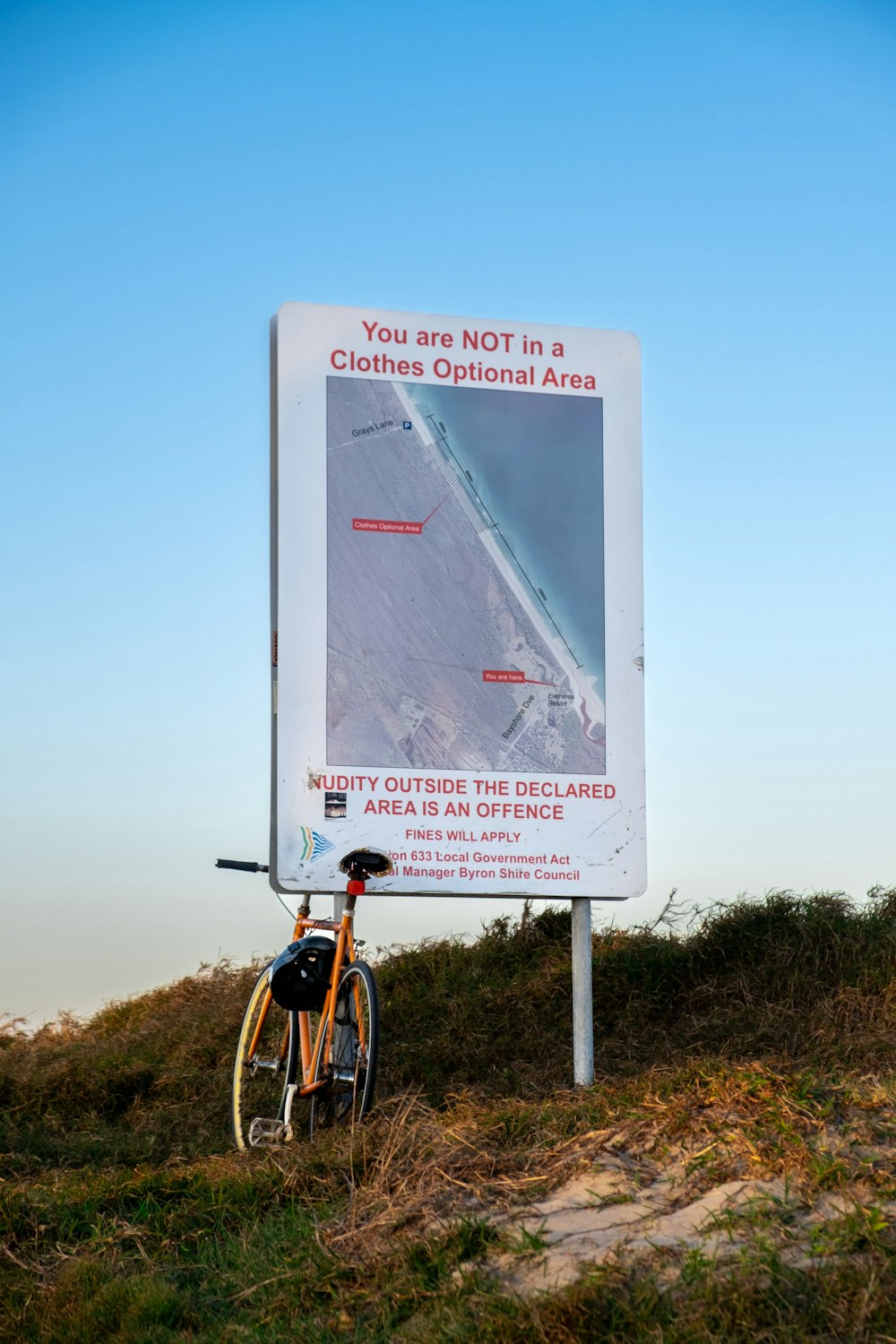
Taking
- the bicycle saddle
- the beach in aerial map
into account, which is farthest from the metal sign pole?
the bicycle saddle

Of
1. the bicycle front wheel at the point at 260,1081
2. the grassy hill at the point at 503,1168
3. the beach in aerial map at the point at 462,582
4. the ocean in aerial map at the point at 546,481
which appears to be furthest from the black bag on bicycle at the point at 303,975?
the ocean in aerial map at the point at 546,481

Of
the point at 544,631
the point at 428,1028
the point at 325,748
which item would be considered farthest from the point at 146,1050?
the point at 544,631

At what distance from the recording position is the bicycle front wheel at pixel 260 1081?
6887 millimetres

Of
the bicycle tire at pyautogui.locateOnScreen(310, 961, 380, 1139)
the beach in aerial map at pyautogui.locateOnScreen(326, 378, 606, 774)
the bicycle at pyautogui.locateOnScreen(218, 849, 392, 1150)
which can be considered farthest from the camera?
the beach in aerial map at pyautogui.locateOnScreen(326, 378, 606, 774)

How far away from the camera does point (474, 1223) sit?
4.38 m

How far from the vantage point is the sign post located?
25.1ft

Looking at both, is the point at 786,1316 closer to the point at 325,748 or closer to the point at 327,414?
the point at 325,748

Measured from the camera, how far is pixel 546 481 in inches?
322

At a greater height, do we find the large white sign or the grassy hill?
the large white sign

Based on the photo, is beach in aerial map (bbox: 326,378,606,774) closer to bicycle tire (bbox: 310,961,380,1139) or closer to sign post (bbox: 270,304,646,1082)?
sign post (bbox: 270,304,646,1082)

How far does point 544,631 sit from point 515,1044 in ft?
8.67

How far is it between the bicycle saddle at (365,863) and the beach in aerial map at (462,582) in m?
0.76

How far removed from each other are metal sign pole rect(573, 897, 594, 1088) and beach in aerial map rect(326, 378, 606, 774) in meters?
0.82

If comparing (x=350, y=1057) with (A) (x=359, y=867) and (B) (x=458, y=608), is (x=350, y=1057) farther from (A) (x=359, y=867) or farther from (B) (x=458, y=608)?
(B) (x=458, y=608)
